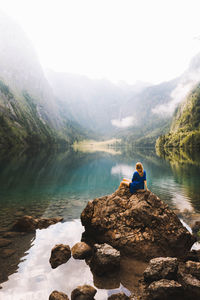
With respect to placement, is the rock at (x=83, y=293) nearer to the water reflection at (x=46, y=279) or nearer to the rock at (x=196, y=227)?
the water reflection at (x=46, y=279)

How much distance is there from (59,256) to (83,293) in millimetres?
3775

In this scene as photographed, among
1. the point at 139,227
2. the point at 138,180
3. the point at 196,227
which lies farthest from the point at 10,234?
the point at 196,227

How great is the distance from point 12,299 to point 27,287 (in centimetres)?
96

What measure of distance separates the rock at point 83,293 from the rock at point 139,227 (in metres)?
4.57

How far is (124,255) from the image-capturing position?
13234 mm

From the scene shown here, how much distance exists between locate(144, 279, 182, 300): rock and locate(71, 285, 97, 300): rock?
256cm

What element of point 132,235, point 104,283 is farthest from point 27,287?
point 132,235

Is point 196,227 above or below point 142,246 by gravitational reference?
below

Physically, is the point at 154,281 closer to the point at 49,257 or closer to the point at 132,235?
the point at 132,235

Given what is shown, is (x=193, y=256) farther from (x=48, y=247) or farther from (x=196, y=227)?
(x=48, y=247)

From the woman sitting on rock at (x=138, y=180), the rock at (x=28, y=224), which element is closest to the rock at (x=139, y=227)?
the woman sitting on rock at (x=138, y=180)

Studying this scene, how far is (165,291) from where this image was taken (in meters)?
8.63

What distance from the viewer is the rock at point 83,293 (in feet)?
29.7

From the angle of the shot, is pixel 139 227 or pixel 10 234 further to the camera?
pixel 10 234
